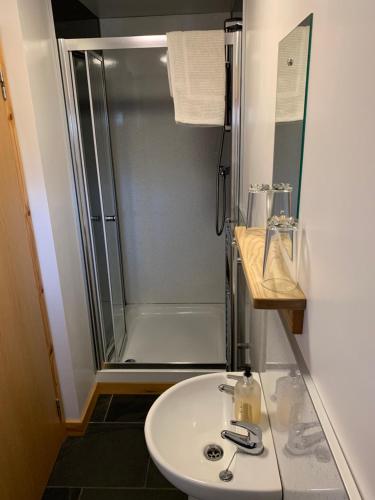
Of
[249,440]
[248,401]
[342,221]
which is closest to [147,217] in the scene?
[248,401]

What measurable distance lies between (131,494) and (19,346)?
0.92 meters

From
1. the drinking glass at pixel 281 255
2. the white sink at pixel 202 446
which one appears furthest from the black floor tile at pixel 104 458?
the drinking glass at pixel 281 255

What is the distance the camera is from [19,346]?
1.60 meters

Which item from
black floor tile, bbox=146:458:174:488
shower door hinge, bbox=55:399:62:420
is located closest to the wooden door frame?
shower door hinge, bbox=55:399:62:420

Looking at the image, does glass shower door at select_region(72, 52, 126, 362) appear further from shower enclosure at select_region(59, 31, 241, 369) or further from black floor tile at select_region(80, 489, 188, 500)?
black floor tile at select_region(80, 489, 188, 500)

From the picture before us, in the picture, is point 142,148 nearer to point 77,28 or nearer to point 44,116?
point 77,28

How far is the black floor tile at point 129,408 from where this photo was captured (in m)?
2.26

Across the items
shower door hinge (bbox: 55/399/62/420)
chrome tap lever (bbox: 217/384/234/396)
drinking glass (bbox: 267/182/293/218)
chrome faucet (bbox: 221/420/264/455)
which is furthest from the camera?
shower door hinge (bbox: 55/399/62/420)

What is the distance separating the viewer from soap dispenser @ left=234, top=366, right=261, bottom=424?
1.18m

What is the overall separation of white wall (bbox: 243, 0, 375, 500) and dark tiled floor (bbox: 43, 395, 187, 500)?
147cm

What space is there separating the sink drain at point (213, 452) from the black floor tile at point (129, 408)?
3.93 feet

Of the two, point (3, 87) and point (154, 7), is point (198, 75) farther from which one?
point (154, 7)

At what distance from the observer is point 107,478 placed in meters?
1.86

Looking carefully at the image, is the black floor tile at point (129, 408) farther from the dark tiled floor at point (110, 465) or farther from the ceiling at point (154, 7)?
the ceiling at point (154, 7)
